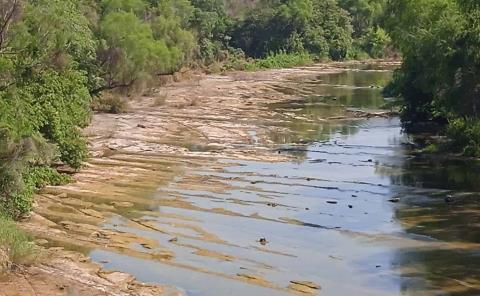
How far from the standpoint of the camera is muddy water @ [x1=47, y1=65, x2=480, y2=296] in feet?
63.4

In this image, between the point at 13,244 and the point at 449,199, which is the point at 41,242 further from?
the point at 449,199

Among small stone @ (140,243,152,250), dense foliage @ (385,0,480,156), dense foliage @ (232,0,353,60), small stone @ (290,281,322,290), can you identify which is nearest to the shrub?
dense foliage @ (385,0,480,156)

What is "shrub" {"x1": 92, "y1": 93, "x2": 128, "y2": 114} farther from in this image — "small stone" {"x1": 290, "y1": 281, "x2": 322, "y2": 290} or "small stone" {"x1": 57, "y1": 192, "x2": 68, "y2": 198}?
"small stone" {"x1": 290, "y1": 281, "x2": 322, "y2": 290}

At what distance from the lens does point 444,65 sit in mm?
37906

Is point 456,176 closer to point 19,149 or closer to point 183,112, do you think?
point 19,149

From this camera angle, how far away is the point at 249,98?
220 feet

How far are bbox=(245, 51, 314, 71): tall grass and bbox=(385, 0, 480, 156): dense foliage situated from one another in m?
51.1

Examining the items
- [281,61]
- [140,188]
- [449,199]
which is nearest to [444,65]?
[449,199]

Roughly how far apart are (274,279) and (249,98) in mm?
48321

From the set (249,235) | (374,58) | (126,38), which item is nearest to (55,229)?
(249,235)

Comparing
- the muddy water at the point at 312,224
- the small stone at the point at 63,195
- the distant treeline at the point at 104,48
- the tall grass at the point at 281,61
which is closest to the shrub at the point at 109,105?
the distant treeline at the point at 104,48

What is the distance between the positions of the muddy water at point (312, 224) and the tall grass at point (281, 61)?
61.2m

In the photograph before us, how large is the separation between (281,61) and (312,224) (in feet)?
279

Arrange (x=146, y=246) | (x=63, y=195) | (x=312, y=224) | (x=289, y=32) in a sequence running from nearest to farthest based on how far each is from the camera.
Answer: (x=146, y=246) < (x=312, y=224) < (x=63, y=195) < (x=289, y=32)
